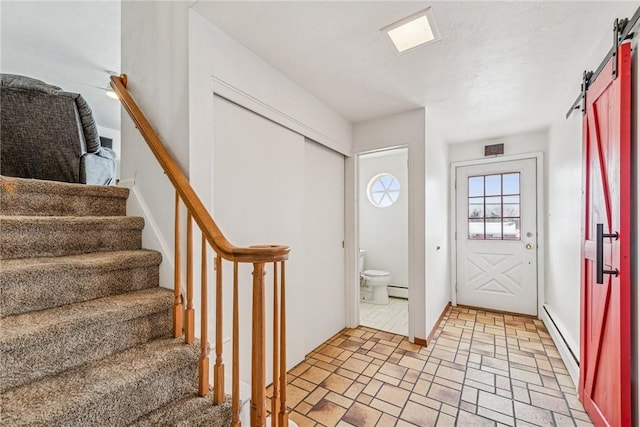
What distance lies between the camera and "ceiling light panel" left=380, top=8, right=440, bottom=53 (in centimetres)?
162

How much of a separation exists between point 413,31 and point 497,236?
3.13 m

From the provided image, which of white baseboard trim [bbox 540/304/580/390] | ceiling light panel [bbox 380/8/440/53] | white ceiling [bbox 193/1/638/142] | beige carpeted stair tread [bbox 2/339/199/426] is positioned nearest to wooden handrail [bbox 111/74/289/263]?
beige carpeted stair tread [bbox 2/339/199/426]

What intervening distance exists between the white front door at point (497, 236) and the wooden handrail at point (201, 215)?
3672 millimetres

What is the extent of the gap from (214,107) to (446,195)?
11.1 ft

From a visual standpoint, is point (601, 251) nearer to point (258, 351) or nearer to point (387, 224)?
point (258, 351)

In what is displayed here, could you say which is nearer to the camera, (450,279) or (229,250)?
(229,250)

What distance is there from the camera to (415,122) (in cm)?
289

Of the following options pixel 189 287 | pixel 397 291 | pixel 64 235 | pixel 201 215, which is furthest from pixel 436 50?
pixel 397 291

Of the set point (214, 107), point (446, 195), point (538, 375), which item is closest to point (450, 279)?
point (446, 195)

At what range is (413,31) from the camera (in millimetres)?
1739

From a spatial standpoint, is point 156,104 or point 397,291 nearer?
point 156,104

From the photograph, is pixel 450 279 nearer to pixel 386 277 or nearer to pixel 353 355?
pixel 386 277

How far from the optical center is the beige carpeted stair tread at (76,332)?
3.28 feet

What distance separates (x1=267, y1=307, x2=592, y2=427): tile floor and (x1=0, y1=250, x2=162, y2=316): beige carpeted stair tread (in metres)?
1.32
